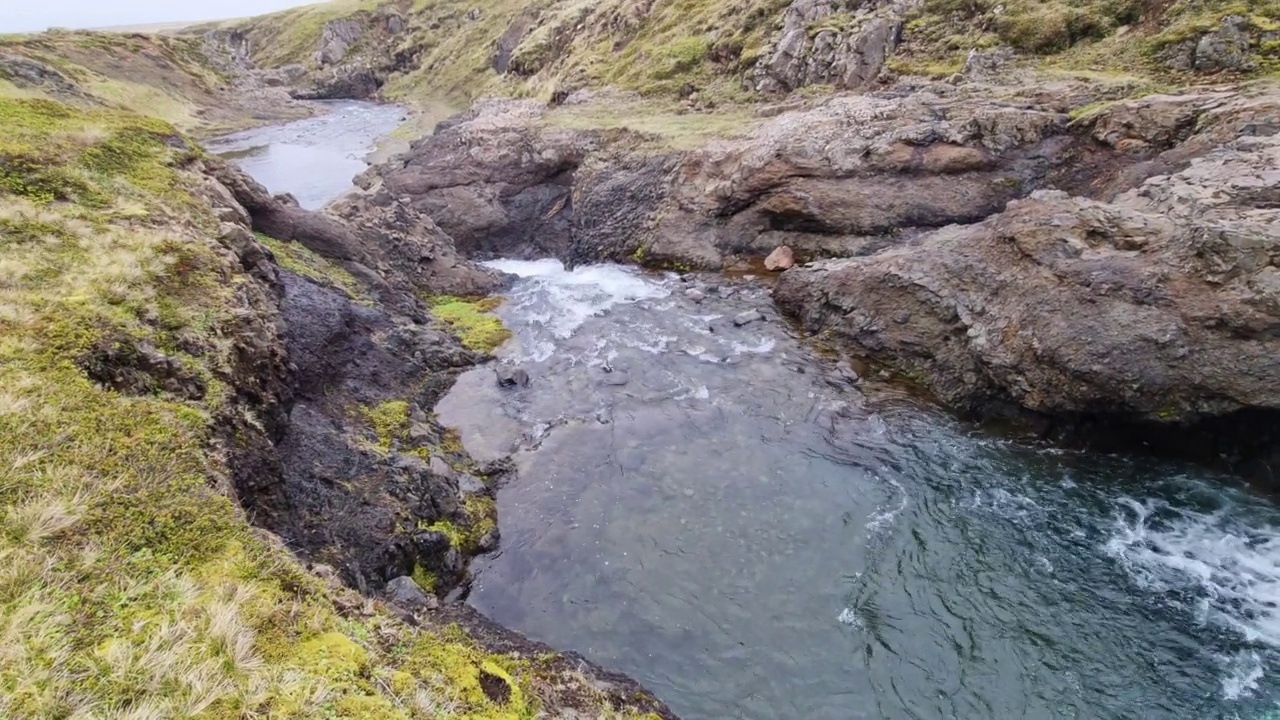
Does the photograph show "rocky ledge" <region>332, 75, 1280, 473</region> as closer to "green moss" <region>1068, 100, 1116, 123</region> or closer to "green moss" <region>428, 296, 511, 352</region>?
"green moss" <region>1068, 100, 1116, 123</region>

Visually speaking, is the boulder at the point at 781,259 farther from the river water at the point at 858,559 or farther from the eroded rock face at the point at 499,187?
the eroded rock face at the point at 499,187

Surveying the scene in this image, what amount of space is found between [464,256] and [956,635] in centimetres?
2121

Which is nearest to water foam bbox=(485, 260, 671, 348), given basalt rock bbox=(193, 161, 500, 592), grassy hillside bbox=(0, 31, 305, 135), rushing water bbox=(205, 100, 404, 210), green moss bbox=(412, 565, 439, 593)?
basalt rock bbox=(193, 161, 500, 592)

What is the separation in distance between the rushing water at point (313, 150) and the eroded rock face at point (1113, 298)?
85.2 ft

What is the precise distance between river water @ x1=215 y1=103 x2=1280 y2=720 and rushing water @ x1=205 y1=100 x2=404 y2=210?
2337 cm

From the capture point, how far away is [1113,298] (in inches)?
Answer: 525

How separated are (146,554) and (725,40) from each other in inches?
1397

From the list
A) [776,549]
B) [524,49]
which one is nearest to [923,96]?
[776,549]

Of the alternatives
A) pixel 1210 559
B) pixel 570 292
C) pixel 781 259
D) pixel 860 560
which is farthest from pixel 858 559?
pixel 570 292

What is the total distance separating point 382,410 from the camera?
14.2 meters

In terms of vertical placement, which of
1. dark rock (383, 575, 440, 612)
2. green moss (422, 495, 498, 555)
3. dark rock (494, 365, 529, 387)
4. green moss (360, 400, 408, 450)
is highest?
dark rock (383, 575, 440, 612)

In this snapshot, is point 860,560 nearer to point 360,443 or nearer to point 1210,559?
point 1210,559

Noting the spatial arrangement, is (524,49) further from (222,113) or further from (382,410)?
(382,410)

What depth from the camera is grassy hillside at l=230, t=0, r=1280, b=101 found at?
22.2m
